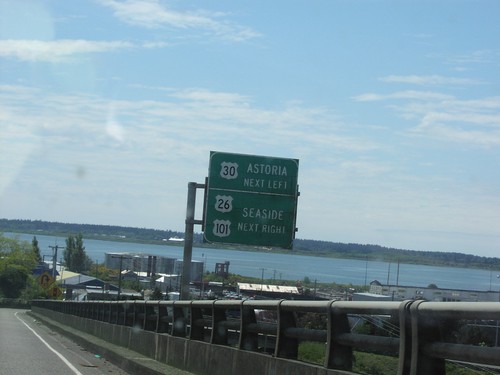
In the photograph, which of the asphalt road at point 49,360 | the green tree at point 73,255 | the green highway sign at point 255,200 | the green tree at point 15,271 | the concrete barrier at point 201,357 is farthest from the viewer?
the green tree at point 73,255

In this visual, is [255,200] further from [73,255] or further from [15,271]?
[73,255]

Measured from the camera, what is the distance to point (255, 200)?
63.3 ft

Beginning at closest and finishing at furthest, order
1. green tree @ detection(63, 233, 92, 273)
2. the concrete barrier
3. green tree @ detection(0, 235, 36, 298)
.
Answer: the concrete barrier < green tree @ detection(0, 235, 36, 298) < green tree @ detection(63, 233, 92, 273)

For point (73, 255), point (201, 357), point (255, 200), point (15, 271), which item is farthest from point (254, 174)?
point (73, 255)

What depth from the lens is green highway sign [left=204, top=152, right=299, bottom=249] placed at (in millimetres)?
19297

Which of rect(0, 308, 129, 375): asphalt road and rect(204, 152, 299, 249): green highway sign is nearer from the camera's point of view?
rect(0, 308, 129, 375): asphalt road

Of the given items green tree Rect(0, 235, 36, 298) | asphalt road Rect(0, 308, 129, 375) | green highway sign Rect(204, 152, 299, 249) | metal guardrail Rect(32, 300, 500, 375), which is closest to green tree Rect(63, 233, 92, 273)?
green tree Rect(0, 235, 36, 298)

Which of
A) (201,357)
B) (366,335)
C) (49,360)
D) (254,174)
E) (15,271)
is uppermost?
(254,174)

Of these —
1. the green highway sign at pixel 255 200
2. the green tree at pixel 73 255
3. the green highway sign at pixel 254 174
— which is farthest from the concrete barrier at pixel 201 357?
the green tree at pixel 73 255

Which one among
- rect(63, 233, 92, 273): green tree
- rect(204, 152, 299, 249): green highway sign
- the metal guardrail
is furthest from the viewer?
rect(63, 233, 92, 273): green tree

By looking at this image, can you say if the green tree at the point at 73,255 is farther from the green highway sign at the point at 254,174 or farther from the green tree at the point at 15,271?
the green highway sign at the point at 254,174

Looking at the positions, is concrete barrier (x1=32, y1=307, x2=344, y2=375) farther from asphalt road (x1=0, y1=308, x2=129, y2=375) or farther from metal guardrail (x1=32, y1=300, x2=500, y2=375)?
asphalt road (x1=0, y1=308, x2=129, y2=375)

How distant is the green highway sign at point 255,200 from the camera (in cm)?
1930

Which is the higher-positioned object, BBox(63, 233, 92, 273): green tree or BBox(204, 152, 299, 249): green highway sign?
BBox(204, 152, 299, 249): green highway sign
